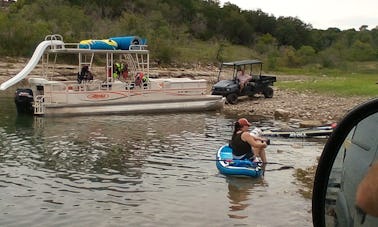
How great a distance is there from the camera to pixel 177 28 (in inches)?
2963

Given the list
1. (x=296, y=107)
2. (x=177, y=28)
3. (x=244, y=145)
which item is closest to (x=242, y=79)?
(x=296, y=107)

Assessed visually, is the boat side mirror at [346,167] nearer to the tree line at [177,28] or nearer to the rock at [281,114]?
the rock at [281,114]

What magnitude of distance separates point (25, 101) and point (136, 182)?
1370cm

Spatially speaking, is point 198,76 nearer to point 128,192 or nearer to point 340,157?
point 128,192

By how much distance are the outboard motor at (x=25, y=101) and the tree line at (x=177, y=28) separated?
23.9 m

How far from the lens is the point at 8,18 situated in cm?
5147

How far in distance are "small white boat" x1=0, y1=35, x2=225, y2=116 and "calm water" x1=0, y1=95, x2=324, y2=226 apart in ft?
12.6

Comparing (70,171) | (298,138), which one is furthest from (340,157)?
(298,138)

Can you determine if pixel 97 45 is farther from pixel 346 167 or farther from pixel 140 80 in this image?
pixel 346 167

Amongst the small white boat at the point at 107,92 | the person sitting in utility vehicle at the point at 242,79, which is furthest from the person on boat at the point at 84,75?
the person sitting in utility vehicle at the point at 242,79

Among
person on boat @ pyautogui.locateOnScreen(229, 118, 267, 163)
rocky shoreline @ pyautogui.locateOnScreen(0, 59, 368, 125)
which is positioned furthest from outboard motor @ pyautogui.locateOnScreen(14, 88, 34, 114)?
person on boat @ pyautogui.locateOnScreen(229, 118, 267, 163)

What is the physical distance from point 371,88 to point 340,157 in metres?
29.9

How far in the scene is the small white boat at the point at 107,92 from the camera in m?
23.2

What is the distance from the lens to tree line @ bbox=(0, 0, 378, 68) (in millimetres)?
51987
